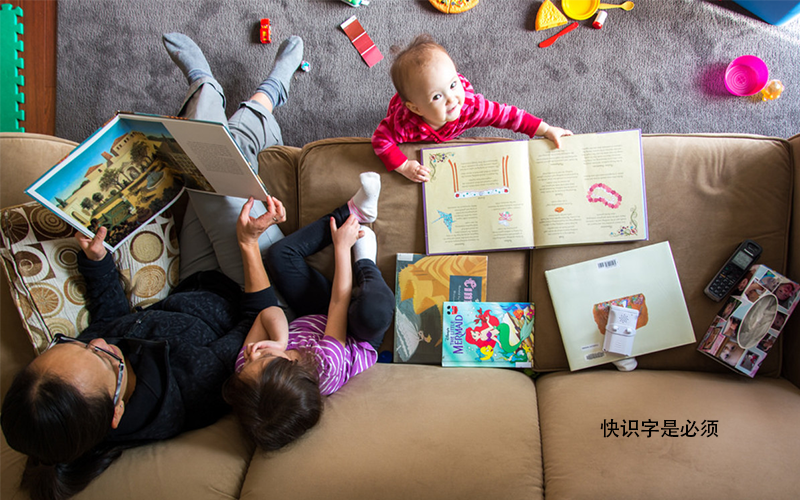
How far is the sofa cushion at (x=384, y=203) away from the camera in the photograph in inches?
47.7

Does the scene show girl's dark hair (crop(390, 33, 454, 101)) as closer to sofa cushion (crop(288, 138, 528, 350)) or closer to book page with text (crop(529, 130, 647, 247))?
sofa cushion (crop(288, 138, 528, 350))

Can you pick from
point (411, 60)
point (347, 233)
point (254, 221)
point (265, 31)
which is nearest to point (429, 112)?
point (411, 60)

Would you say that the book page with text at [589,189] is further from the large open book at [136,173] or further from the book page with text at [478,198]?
the large open book at [136,173]

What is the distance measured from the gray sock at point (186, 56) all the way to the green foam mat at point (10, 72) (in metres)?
0.65

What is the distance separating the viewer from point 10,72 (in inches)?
65.7

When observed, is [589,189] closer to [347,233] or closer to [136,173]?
[347,233]

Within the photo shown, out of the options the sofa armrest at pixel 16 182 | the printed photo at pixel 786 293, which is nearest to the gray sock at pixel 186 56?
the sofa armrest at pixel 16 182

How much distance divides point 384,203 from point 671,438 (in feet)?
2.80

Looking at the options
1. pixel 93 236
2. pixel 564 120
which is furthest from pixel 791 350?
pixel 93 236

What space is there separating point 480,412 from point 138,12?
6.02 ft

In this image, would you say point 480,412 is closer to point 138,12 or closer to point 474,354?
point 474,354

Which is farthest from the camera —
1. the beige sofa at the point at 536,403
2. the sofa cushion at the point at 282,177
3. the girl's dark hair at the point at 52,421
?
the sofa cushion at the point at 282,177

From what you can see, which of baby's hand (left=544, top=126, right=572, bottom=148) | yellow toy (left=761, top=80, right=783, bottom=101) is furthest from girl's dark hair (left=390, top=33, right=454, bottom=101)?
yellow toy (left=761, top=80, right=783, bottom=101)

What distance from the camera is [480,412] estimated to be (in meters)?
1.04
